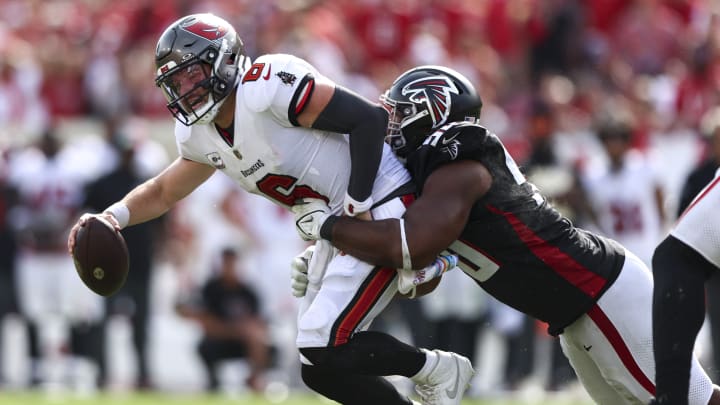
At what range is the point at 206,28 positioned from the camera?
4.99 m

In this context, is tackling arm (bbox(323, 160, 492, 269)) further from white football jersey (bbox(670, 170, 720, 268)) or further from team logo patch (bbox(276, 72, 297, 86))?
white football jersey (bbox(670, 170, 720, 268))

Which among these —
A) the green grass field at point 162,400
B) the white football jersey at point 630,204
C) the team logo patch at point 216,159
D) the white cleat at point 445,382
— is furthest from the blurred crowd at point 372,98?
the team logo patch at point 216,159

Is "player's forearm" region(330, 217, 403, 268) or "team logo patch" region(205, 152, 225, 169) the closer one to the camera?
"player's forearm" region(330, 217, 403, 268)

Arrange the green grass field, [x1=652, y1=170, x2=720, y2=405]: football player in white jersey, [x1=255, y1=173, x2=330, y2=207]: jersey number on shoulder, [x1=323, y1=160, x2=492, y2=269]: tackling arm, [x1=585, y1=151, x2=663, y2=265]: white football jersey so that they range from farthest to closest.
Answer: [x1=585, y1=151, x2=663, y2=265]: white football jersey, the green grass field, [x1=255, y1=173, x2=330, y2=207]: jersey number on shoulder, [x1=323, y1=160, x2=492, y2=269]: tackling arm, [x1=652, y1=170, x2=720, y2=405]: football player in white jersey

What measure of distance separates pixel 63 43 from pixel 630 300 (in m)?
8.30

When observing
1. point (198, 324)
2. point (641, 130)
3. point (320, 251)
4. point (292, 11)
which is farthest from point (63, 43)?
point (320, 251)

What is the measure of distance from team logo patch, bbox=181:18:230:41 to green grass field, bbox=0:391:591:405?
4.15 m

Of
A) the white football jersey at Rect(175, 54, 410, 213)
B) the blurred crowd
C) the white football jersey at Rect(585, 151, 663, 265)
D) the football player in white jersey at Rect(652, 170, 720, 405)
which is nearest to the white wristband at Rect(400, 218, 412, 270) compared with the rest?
the white football jersey at Rect(175, 54, 410, 213)

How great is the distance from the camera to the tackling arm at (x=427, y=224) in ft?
15.7

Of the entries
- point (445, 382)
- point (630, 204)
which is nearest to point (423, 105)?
point (445, 382)

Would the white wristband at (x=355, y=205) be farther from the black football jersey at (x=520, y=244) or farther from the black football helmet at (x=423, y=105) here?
the black football helmet at (x=423, y=105)

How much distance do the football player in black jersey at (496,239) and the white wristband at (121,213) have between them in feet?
2.46

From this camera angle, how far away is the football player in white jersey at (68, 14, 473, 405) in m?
4.84

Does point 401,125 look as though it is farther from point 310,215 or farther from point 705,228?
point 705,228
